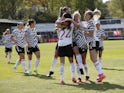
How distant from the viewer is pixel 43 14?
104 meters

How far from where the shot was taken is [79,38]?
13.5m

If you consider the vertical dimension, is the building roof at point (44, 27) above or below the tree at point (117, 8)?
below

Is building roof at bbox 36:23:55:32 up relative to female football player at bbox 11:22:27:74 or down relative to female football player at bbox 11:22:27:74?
down

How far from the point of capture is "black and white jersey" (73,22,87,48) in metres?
13.5

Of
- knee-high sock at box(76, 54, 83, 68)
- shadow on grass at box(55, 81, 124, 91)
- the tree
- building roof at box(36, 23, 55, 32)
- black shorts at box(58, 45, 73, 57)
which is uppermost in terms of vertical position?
the tree

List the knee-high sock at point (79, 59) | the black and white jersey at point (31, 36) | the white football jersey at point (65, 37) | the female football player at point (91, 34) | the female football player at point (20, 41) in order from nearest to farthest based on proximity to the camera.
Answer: the white football jersey at point (65, 37) < the female football player at point (91, 34) < the knee-high sock at point (79, 59) < the black and white jersey at point (31, 36) < the female football player at point (20, 41)

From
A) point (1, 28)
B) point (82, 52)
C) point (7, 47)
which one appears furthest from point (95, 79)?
point (1, 28)

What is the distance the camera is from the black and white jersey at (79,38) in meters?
13.5

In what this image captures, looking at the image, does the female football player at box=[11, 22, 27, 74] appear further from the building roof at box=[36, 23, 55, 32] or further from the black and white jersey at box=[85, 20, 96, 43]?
the building roof at box=[36, 23, 55, 32]

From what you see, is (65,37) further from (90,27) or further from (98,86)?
(98,86)

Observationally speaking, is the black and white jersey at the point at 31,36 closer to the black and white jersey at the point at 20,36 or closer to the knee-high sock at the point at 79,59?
the black and white jersey at the point at 20,36

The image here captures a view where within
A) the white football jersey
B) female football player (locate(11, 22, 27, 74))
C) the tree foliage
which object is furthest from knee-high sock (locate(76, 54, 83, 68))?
the tree foliage

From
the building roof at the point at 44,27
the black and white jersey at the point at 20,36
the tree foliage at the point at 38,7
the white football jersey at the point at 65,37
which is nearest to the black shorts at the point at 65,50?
the white football jersey at the point at 65,37

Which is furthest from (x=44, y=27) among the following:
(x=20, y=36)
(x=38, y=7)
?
(x=20, y=36)
